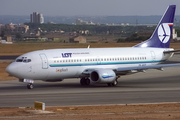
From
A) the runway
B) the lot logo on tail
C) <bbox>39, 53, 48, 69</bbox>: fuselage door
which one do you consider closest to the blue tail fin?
A: the lot logo on tail

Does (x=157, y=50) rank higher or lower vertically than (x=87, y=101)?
higher

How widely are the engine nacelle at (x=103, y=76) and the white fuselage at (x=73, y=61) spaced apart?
127 cm

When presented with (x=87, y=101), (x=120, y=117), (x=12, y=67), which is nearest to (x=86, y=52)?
(x=12, y=67)

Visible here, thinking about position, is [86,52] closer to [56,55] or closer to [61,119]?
[56,55]

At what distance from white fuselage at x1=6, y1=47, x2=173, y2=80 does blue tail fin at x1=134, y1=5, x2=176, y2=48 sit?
1755 millimetres

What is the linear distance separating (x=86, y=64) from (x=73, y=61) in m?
1.48

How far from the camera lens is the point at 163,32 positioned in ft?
145

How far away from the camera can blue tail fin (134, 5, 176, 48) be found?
43.7 meters

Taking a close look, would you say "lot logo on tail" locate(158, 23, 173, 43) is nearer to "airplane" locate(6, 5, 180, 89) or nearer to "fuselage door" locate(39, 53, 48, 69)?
"airplane" locate(6, 5, 180, 89)

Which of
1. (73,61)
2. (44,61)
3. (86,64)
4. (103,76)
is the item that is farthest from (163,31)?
(44,61)

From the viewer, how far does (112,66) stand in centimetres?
3875

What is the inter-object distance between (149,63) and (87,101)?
1563 centimetres

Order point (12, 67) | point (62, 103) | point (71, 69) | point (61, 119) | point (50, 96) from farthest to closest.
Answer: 1. point (71, 69)
2. point (12, 67)
3. point (50, 96)
4. point (62, 103)
5. point (61, 119)

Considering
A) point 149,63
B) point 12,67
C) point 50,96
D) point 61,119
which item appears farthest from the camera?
point 149,63
